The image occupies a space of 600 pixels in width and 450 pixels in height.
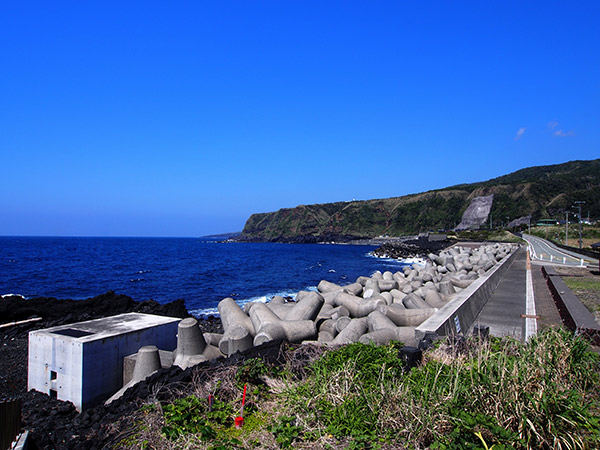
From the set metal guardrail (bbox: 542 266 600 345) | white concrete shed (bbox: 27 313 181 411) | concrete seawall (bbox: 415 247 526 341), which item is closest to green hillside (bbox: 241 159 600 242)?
metal guardrail (bbox: 542 266 600 345)

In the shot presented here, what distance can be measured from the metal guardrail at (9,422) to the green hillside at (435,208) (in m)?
123

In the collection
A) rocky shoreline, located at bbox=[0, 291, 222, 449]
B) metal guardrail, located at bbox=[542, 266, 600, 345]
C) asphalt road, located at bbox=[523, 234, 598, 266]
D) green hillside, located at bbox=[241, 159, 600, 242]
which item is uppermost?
green hillside, located at bbox=[241, 159, 600, 242]

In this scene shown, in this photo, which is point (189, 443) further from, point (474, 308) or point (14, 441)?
point (474, 308)

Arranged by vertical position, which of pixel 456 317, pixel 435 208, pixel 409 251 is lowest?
pixel 409 251

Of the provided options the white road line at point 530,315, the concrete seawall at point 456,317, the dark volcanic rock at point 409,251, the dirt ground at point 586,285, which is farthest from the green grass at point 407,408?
the dark volcanic rock at point 409,251

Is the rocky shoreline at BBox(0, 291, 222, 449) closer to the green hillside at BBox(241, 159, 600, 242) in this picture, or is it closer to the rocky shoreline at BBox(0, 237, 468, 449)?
the rocky shoreline at BBox(0, 237, 468, 449)

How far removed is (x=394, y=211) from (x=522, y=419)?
6176 inches

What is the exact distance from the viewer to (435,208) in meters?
147

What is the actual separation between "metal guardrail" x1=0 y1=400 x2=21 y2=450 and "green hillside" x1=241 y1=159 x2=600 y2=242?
123m

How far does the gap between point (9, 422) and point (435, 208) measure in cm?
15176

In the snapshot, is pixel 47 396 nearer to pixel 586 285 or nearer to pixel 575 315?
pixel 575 315

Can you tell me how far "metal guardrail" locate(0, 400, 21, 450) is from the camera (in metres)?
4.60

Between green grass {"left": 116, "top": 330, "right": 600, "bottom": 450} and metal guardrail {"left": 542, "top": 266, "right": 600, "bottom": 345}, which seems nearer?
green grass {"left": 116, "top": 330, "right": 600, "bottom": 450}

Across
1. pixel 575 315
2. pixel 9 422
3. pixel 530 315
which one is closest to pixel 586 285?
pixel 530 315
